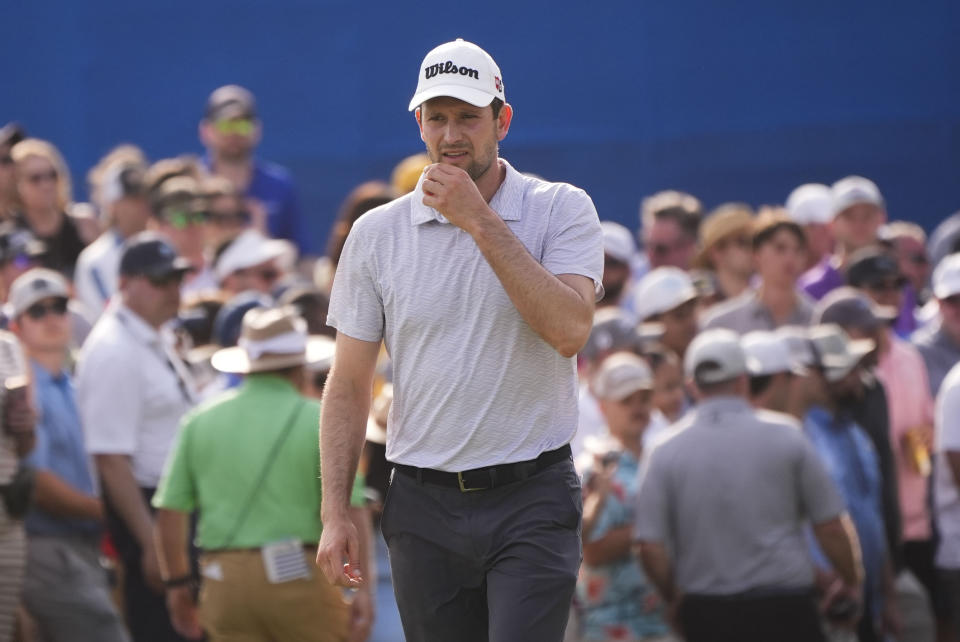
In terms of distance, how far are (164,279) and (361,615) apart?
2.02 metres

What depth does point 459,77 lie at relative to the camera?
4.25 metres

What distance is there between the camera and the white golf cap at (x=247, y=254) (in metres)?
9.46

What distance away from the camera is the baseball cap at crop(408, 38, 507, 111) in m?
4.23

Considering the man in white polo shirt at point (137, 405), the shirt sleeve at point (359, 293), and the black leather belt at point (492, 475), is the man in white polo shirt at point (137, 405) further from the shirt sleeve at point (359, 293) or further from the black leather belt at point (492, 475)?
the black leather belt at point (492, 475)

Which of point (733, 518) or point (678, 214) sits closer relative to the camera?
point (733, 518)

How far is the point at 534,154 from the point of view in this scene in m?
13.6

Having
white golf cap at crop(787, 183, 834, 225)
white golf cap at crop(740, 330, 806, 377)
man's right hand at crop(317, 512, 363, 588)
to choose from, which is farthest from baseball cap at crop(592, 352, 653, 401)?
white golf cap at crop(787, 183, 834, 225)

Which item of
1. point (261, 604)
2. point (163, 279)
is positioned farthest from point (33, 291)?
point (261, 604)

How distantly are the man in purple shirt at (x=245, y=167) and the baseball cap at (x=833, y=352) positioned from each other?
4232mm

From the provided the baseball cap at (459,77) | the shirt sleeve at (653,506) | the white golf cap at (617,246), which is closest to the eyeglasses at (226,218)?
the white golf cap at (617,246)

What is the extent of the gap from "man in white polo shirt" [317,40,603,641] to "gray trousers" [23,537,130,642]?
9.97 ft

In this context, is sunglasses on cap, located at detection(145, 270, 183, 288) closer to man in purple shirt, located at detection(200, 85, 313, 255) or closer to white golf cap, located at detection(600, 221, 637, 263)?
white golf cap, located at detection(600, 221, 637, 263)

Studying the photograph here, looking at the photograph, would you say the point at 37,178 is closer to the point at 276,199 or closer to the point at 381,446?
the point at 276,199

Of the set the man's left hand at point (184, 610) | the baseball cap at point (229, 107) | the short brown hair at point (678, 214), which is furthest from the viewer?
the baseball cap at point (229, 107)
